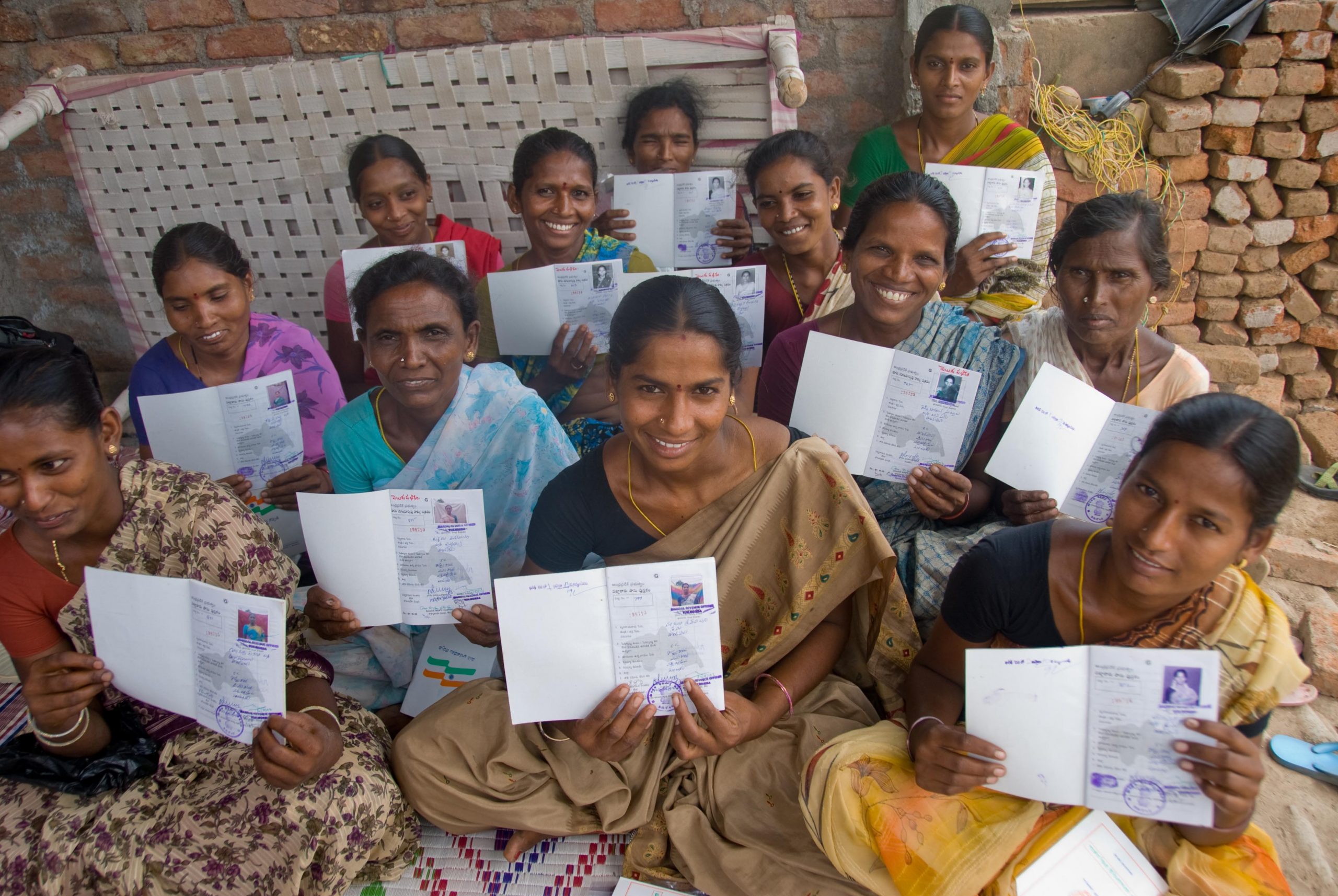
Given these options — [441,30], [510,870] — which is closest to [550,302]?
[441,30]

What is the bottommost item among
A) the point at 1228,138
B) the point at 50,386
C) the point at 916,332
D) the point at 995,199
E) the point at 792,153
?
the point at 916,332

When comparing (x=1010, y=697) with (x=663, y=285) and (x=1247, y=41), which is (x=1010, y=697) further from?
(x=1247, y=41)

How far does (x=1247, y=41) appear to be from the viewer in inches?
158

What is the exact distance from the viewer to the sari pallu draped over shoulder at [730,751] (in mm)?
2035

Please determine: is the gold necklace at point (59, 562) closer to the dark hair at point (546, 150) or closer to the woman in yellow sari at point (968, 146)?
the dark hair at point (546, 150)

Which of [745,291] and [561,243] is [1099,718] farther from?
[561,243]

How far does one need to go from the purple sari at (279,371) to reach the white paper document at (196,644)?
3.79 feet

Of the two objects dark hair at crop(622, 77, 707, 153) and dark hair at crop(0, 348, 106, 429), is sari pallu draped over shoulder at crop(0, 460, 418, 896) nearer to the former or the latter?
dark hair at crop(0, 348, 106, 429)

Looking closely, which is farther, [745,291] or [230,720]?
[745,291]

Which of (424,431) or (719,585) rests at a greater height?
(424,431)

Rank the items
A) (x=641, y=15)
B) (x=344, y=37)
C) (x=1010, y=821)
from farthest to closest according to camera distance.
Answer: (x=344, y=37)
(x=641, y=15)
(x=1010, y=821)

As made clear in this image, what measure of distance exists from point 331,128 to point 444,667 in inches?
99.1

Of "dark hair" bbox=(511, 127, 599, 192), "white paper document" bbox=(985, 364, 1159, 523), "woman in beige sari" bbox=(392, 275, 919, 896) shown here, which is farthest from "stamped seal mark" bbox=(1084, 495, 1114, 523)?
"dark hair" bbox=(511, 127, 599, 192)

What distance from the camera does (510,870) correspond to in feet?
6.97
